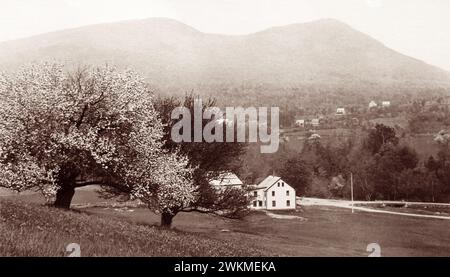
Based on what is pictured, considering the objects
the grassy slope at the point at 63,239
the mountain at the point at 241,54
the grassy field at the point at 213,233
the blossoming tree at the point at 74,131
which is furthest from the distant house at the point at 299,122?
the grassy slope at the point at 63,239

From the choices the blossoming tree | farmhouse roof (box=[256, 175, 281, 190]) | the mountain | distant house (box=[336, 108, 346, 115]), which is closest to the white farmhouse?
farmhouse roof (box=[256, 175, 281, 190])

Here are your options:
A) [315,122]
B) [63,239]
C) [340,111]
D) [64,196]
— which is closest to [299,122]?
[315,122]

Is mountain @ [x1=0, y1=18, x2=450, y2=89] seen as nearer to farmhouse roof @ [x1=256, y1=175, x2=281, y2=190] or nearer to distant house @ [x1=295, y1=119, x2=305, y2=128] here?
distant house @ [x1=295, y1=119, x2=305, y2=128]

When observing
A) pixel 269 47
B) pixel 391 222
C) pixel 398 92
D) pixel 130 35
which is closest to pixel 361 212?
pixel 391 222

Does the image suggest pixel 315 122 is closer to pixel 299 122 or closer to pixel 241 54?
pixel 299 122

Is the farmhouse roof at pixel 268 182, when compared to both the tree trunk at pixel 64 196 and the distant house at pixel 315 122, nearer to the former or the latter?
the tree trunk at pixel 64 196
